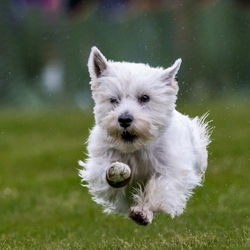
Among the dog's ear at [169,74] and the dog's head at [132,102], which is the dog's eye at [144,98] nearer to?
the dog's head at [132,102]

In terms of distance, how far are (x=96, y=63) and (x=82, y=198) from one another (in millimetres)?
5031

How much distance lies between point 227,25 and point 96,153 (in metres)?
19.4

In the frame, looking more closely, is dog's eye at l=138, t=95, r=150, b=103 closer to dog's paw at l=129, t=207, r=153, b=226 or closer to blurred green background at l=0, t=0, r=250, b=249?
dog's paw at l=129, t=207, r=153, b=226

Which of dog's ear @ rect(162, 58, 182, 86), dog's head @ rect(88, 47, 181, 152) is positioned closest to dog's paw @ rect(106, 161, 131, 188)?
dog's head @ rect(88, 47, 181, 152)

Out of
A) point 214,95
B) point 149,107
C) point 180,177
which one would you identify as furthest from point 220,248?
point 214,95

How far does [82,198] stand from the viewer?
11.8 metres

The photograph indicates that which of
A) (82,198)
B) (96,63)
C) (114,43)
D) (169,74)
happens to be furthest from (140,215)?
(114,43)

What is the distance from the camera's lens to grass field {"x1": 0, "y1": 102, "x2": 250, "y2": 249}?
7504 mm

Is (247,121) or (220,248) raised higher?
(220,248)

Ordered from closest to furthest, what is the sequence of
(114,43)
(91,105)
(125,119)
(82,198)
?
(125,119) < (82,198) < (91,105) < (114,43)

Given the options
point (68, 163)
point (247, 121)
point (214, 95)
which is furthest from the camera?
point (214, 95)

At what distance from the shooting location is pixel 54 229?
9.06m

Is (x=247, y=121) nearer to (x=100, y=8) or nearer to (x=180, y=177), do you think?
(x=100, y=8)

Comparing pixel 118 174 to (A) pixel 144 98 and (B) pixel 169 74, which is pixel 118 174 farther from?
(B) pixel 169 74
